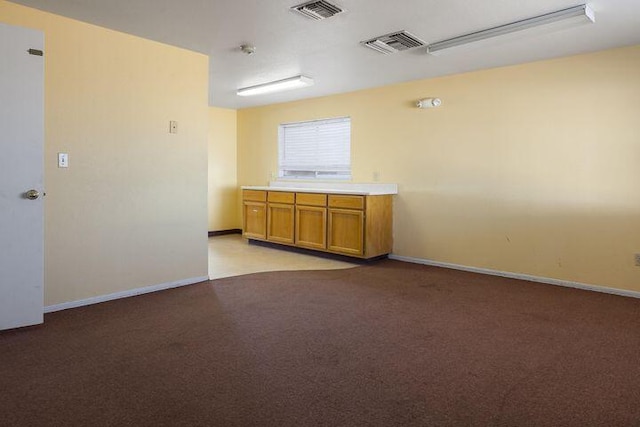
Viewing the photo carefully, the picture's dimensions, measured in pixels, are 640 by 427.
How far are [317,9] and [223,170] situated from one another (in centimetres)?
485

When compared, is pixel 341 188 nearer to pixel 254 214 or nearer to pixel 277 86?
pixel 254 214

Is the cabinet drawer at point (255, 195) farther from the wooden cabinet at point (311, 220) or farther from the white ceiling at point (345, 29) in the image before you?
the white ceiling at point (345, 29)

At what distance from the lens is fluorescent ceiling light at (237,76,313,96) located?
5133 mm

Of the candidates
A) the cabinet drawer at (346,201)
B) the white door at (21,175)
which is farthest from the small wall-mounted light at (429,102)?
the white door at (21,175)

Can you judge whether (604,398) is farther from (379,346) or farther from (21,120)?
(21,120)

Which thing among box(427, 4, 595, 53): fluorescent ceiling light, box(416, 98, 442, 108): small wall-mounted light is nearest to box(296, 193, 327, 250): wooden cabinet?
box(416, 98, 442, 108): small wall-mounted light

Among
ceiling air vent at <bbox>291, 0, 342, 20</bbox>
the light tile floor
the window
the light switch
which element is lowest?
the light tile floor

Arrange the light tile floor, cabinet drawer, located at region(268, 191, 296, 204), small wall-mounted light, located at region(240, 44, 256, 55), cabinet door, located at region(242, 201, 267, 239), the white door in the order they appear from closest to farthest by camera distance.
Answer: the white door, small wall-mounted light, located at region(240, 44, 256, 55), the light tile floor, cabinet drawer, located at region(268, 191, 296, 204), cabinet door, located at region(242, 201, 267, 239)

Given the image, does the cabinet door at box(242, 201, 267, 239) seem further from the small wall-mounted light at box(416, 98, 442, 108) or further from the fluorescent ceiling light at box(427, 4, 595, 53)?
→ the fluorescent ceiling light at box(427, 4, 595, 53)

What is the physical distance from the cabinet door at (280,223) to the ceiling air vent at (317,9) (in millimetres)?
3145

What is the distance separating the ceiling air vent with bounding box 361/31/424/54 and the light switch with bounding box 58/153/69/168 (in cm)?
260

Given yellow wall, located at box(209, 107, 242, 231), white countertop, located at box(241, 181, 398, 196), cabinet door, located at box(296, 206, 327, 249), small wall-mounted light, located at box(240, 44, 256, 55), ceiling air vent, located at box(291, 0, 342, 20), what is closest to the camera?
ceiling air vent, located at box(291, 0, 342, 20)

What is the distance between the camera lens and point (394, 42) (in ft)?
12.3

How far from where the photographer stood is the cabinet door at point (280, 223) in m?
6.00
